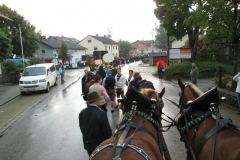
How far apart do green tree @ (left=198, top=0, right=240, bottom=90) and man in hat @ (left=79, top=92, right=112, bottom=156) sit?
736cm

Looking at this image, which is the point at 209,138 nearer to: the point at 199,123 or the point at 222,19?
the point at 199,123

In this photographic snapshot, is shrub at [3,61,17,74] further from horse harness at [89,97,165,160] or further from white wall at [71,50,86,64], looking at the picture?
white wall at [71,50,86,64]

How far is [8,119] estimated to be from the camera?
7.62 m

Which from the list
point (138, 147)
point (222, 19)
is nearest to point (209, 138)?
point (138, 147)

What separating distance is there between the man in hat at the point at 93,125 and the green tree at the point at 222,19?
24.2ft

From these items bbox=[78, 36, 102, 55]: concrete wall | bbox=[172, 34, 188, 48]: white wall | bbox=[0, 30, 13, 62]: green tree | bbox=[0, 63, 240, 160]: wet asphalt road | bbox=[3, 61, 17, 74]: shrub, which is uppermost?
bbox=[78, 36, 102, 55]: concrete wall

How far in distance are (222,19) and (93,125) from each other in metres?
7.99

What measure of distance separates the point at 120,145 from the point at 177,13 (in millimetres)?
18408

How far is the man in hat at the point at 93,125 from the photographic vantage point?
9.79 feet

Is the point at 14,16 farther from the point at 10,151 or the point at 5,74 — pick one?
the point at 10,151

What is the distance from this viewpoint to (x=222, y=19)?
8.03 meters

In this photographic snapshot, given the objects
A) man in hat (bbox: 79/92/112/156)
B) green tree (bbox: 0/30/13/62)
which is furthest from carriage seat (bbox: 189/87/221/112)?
green tree (bbox: 0/30/13/62)

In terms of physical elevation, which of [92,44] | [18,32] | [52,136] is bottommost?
[52,136]

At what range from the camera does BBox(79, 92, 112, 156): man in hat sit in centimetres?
298
